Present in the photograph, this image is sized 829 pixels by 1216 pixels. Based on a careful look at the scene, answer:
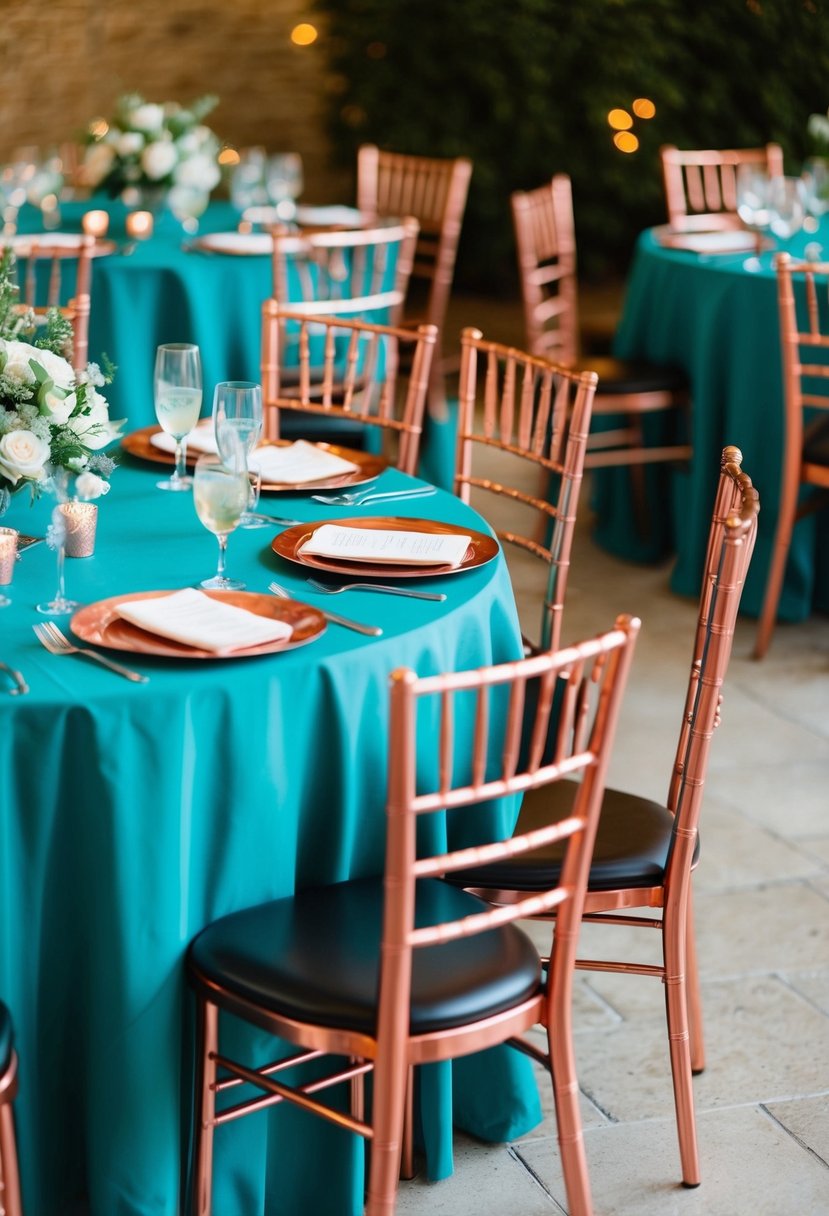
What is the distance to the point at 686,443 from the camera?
471 cm

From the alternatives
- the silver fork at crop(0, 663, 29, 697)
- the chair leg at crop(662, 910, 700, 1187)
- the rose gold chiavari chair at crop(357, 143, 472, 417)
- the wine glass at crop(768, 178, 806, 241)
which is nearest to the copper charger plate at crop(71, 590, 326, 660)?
the silver fork at crop(0, 663, 29, 697)

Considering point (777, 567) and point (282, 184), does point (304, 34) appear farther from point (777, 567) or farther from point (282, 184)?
point (777, 567)

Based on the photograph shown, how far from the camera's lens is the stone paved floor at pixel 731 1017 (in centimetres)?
209

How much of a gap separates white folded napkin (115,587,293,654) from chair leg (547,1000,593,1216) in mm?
556

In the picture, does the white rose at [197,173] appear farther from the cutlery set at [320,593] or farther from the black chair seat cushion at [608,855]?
the black chair seat cushion at [608,855]

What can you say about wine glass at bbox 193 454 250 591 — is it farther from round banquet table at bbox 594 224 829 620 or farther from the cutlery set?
round banquet table at bbox 594 224 829 620

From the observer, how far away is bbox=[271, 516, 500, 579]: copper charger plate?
79.5 inches

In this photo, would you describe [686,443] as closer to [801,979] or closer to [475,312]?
[801,979]

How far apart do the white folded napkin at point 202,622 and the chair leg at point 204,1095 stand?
411 mm

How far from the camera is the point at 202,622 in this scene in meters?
1.80

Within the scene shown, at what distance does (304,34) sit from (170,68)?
79cm

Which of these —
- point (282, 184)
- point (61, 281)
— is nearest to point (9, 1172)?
point (61, 281)

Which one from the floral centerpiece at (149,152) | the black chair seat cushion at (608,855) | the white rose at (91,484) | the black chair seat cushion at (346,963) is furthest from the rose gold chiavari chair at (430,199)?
the black chair seat cushion at (346,963)

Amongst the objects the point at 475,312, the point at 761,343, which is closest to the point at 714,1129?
the point at 761,343
